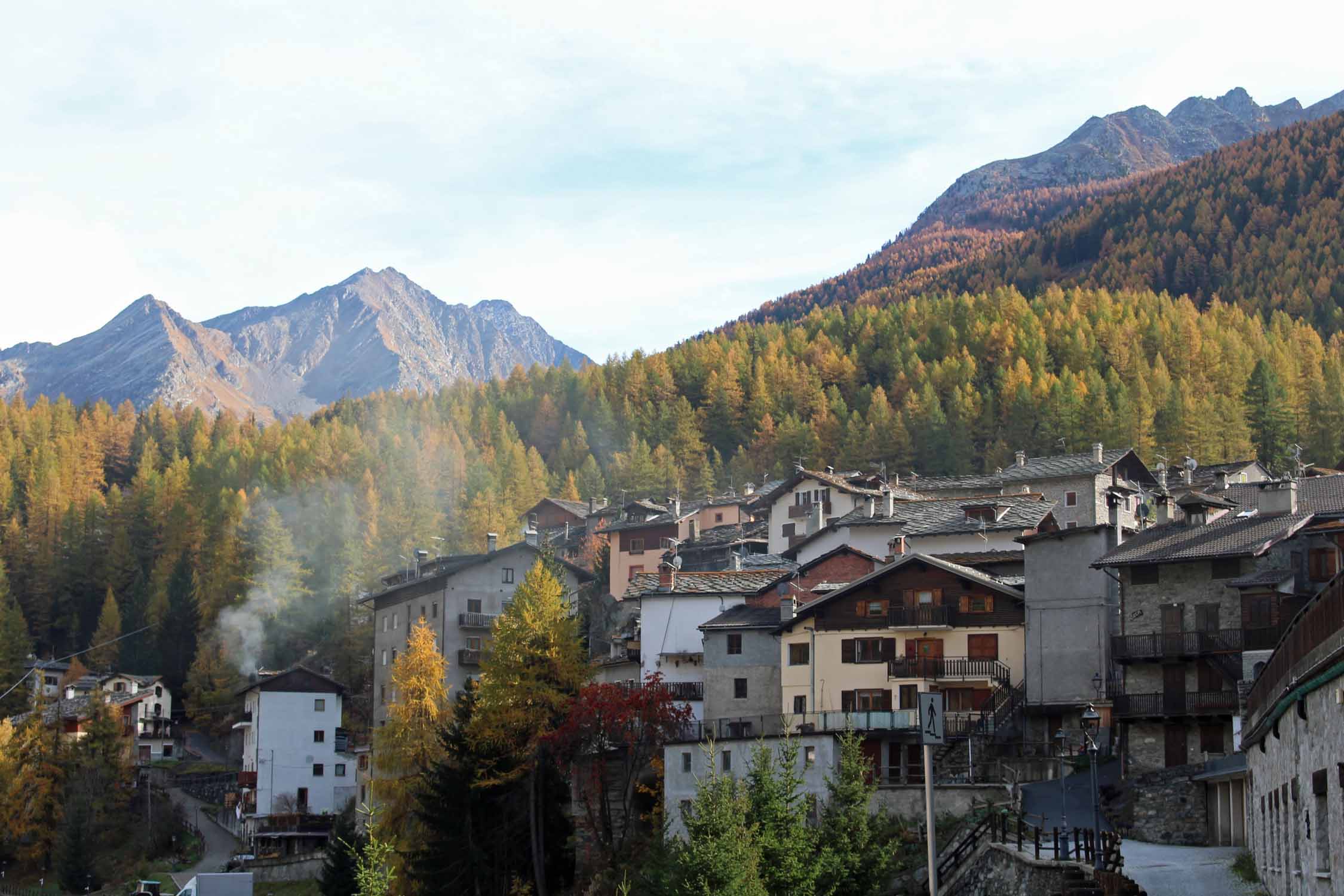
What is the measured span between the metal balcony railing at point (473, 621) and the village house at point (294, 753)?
13615 millimetres

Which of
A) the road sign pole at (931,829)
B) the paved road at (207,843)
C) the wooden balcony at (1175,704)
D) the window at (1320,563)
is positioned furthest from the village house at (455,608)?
the road sign pole at (931,829)

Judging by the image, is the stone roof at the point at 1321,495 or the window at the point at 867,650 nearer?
the stone roof at the point at 1321,495

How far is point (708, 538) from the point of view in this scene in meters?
114

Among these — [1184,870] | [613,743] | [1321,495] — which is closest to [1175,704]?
[1321,495]

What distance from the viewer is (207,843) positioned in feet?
333

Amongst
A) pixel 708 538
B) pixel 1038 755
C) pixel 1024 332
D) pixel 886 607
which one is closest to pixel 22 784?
pixel 708 538

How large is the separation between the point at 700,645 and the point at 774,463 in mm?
90985

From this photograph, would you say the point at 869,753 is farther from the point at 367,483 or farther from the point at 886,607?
the point at 367,483

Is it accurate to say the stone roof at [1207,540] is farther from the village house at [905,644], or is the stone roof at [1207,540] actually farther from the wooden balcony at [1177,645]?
the village house at [905,644]

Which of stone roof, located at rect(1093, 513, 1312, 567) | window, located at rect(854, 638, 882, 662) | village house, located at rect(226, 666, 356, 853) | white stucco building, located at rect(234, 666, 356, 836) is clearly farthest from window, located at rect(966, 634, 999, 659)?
→ white stucco building, located at rect(234, 666, 356, 836)

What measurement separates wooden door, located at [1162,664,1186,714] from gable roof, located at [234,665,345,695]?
64771mm

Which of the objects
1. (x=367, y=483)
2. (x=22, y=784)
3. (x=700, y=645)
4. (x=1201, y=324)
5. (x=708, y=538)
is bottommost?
(x=22, y=784)

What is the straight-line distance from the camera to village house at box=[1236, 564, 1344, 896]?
2212cm

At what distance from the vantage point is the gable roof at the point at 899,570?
2426 inches
